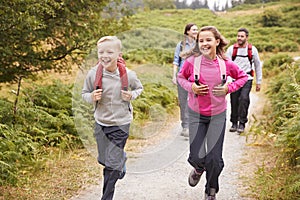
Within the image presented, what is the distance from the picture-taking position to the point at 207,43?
5039mm

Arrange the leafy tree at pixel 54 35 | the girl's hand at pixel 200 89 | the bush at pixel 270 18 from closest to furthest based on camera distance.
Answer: the girl's hand at pixel 200 89, the leafy tree at pixel 54 35, the bush at pixel 270 18

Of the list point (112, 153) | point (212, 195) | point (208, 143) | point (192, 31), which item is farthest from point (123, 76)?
point (192, 31)

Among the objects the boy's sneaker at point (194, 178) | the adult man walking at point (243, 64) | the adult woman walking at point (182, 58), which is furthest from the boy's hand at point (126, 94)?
the adult man walking at point (243, 64)

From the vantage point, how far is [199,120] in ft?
17.0

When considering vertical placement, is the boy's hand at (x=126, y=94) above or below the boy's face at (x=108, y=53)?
below

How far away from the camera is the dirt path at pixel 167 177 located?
5.69m

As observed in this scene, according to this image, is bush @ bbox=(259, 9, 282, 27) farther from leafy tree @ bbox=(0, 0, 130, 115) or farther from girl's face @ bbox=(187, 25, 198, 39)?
girl's face @ bbox=(187, 25, 198, 39)

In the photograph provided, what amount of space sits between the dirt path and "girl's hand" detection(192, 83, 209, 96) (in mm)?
1511

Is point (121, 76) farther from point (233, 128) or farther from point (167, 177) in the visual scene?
point (233, 128)

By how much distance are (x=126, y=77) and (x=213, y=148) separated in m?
1.39

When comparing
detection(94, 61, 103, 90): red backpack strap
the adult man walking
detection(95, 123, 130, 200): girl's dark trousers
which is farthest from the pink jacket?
the adult man walking

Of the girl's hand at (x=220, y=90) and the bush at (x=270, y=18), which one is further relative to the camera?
the bush at (x=270, y=18)

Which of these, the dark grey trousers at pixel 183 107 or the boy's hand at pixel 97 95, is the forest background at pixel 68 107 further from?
the boy's hand at pixel 97 95

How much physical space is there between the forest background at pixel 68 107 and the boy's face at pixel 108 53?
79 cm
